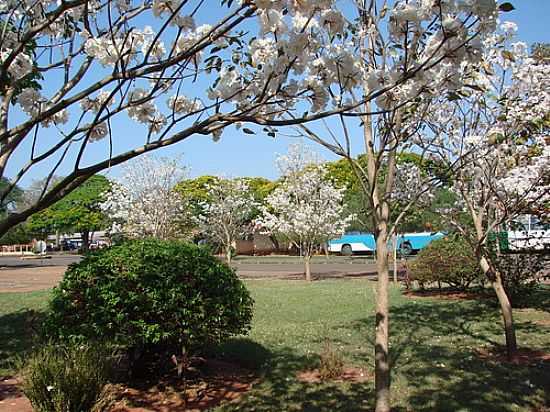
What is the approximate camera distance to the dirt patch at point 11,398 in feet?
15.4

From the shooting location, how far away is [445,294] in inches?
520

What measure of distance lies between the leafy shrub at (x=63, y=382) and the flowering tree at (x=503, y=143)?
13.3ft

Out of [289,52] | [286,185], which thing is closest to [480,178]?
[289,52]

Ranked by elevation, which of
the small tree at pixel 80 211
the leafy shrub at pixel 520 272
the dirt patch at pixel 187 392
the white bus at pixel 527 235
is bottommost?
the dirt patch at pixel 187 392

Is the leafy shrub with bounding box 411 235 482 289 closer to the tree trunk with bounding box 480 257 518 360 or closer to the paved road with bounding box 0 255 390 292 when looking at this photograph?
the paved road with bounding box 0 255 390 292

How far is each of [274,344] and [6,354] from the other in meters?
3.49

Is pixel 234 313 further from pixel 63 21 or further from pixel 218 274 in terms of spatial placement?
pixel 63 21

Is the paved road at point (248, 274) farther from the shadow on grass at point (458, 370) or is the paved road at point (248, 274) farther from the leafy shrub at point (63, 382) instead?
the leafy shrub at point (63, 382)

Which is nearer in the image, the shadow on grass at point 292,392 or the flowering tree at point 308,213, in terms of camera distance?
the shadow on grass at point 292,392

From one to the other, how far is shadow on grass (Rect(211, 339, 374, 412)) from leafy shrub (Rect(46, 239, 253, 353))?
68 centimetres

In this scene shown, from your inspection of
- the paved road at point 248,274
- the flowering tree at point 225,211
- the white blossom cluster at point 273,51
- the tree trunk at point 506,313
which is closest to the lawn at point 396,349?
the tree trunk at point 506,313

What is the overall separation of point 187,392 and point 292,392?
3.33ft

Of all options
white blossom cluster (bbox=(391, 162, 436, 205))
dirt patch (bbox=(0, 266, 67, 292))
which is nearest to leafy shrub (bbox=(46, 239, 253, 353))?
white blossom cluster (bbox=(391, 162, 436, 205))

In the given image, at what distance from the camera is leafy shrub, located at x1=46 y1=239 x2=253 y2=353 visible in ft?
15.6
